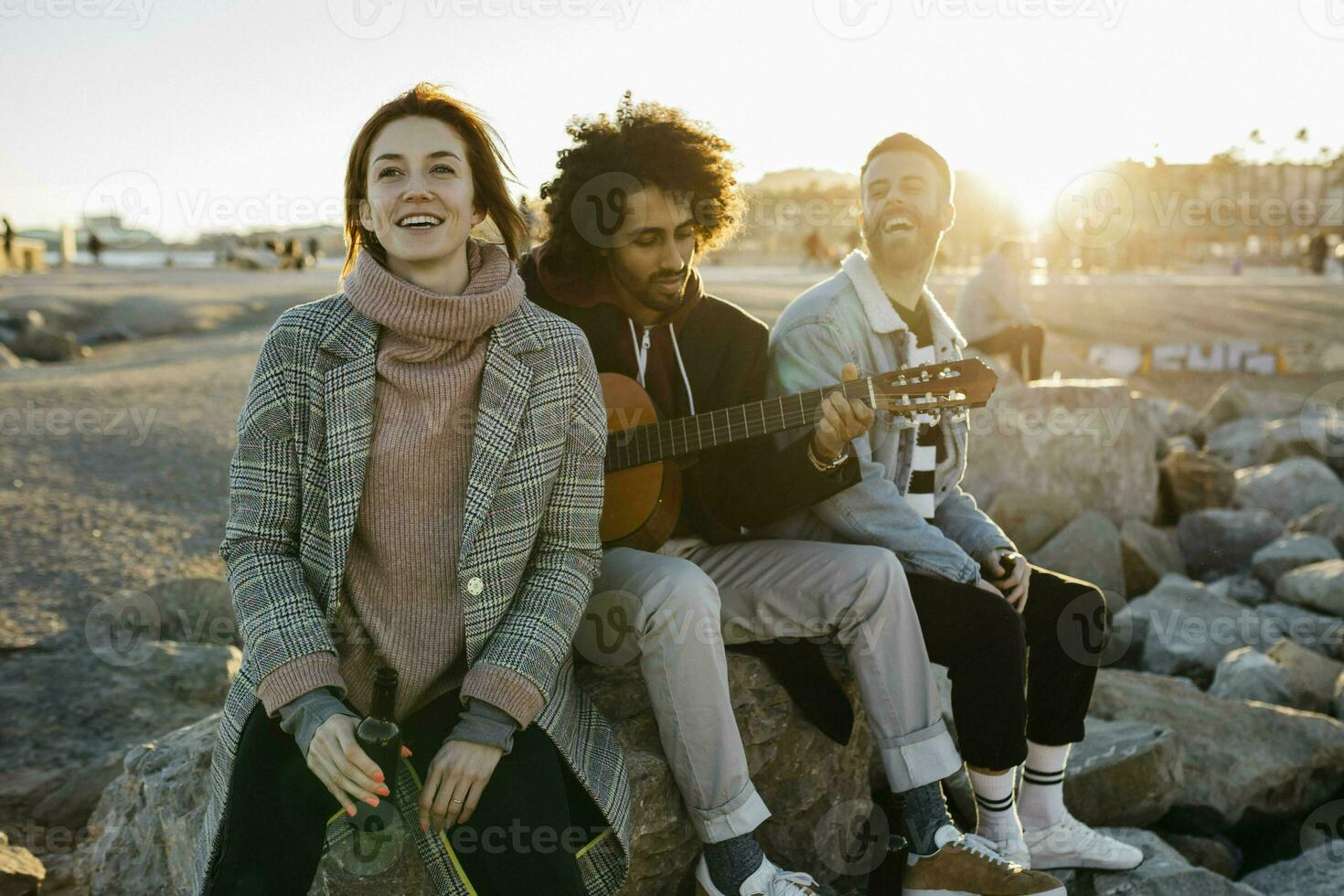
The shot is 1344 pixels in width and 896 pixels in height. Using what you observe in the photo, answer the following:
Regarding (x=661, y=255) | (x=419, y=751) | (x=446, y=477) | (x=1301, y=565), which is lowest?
(x=1301, y=565)

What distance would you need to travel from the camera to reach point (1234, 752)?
4.29 metres

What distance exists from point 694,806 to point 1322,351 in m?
16.5

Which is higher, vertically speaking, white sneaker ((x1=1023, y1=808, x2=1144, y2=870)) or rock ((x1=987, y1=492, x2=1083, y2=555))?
rock ((x1=987, y1=492, x2=1083, y2=555))

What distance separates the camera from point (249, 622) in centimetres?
234

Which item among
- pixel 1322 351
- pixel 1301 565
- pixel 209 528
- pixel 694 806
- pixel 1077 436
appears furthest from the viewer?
pixel 1322 351

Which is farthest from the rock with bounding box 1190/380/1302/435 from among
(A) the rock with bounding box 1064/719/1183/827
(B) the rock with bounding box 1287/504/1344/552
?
(A) the rock with bounding box 1064/719/1183/827

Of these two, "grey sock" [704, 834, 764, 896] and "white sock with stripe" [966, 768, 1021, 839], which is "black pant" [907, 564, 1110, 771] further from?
"grey sock" [704, 834, 764, 896]

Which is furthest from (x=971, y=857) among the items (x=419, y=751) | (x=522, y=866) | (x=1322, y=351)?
(x=1322, y=351)

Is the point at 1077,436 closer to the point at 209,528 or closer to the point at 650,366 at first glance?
Result: the point at 650,366

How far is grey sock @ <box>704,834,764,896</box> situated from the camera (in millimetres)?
2730

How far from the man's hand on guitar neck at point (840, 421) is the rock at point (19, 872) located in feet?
9.00

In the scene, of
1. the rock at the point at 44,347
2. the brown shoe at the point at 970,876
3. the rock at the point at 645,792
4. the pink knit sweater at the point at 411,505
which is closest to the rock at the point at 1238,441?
the rock at the point at 645,792

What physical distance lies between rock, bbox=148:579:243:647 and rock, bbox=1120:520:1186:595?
543cm

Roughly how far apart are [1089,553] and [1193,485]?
2.03 m
